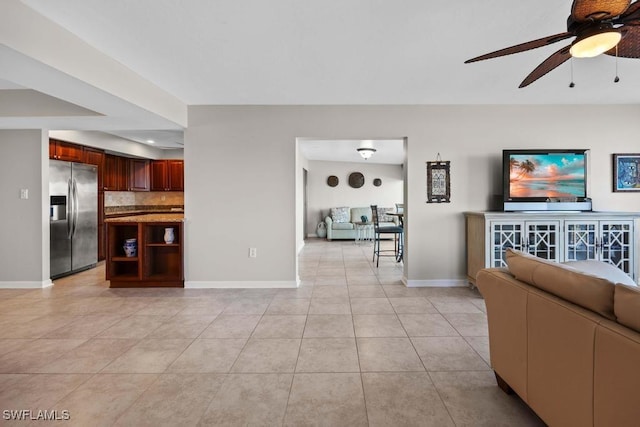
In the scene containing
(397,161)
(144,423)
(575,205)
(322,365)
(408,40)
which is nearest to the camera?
(144,423)

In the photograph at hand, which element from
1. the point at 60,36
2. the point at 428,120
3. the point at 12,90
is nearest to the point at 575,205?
the point at 428,120

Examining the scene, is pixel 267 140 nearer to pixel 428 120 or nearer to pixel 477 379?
pixel 428 120

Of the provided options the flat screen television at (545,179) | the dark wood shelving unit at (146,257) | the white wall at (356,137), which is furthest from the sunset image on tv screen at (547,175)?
the dark wood shelving unit at (146,257)

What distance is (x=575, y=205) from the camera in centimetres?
387

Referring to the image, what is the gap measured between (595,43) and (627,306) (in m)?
1.33

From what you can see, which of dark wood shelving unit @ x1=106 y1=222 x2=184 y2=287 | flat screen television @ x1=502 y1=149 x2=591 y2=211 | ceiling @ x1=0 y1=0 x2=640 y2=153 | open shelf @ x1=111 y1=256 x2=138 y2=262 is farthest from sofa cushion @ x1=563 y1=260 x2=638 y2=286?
open shelf @ x1=111 y1=256 x2=138 y2=262

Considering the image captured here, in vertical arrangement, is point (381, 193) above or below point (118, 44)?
below

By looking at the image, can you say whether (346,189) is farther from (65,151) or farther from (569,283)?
(569,283)

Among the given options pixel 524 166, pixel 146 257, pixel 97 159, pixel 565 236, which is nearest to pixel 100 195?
pixel 97 159

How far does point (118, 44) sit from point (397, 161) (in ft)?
25.2

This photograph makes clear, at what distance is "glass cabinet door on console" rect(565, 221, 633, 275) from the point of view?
3539 mm

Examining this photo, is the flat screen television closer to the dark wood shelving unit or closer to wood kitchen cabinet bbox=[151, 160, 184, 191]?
the dark wood shelving unit

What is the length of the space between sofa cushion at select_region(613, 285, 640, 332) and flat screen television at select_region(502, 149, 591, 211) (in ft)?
9.87

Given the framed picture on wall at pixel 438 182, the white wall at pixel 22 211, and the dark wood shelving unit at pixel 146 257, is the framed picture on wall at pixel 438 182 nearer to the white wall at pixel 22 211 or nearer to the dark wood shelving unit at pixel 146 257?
the dark wood shelving unit at pixel 146 257
